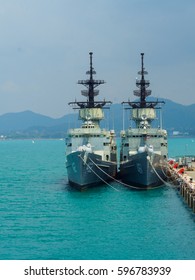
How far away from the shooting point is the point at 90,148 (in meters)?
61.8

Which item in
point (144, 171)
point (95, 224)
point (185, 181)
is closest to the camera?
point (95, 224)

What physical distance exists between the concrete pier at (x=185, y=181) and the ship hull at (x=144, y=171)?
1934 millimetres

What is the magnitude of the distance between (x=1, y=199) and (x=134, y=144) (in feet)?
58.8

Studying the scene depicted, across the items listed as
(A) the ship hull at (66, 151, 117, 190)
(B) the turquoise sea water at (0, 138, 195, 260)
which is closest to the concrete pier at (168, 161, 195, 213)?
(B) the turquoise sea water at (0, 138, 195, 260)

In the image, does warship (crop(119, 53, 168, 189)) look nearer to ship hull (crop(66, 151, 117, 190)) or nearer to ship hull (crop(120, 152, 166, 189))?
ship hull (crop(120, 152, 166, 189))

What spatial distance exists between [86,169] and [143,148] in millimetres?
6630

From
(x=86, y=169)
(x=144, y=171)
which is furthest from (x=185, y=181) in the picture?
(x=86, y=169)

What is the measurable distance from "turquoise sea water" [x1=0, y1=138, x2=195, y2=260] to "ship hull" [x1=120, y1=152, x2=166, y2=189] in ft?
4.25

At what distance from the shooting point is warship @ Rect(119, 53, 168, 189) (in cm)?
6040

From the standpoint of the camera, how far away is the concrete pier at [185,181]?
5081cm

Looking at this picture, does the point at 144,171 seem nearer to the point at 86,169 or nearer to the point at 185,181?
the point at 185,181

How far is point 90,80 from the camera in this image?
76750 millimetres
